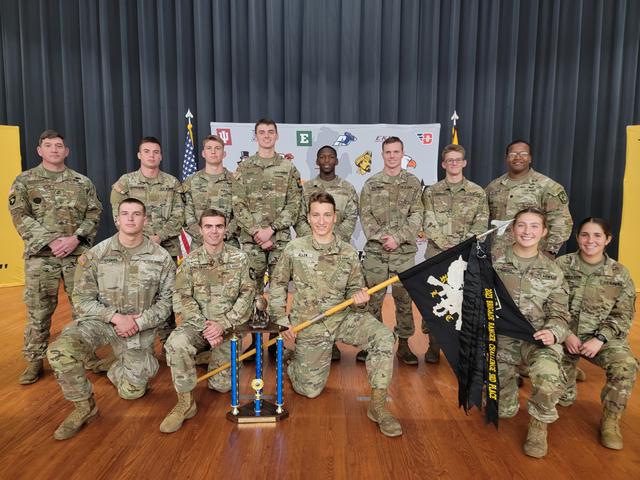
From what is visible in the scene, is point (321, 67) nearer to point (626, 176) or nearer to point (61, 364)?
point (626, 176)

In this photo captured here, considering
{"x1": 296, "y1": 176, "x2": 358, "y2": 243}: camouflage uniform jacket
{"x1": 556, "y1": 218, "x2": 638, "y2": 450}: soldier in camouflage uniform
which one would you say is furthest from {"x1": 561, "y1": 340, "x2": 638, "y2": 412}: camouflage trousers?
{"x1": 296, "y1": 176, "x2": 358, "y2": 243}: camouflage uniform jacket

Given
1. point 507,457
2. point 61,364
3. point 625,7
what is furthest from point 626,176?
point 61,364

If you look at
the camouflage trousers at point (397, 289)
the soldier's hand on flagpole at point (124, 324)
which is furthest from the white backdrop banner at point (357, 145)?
the soldier's hand on flagpole at point (124, 324)

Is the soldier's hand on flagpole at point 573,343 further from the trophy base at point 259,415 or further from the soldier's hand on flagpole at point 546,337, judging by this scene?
the trophy base at point 259,415

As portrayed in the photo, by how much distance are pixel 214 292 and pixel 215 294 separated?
0.02 metres

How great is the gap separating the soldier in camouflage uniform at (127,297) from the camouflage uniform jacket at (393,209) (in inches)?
73.8

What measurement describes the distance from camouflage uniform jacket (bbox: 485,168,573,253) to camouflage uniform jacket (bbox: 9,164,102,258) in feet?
12.4

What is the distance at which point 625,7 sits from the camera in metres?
7.14

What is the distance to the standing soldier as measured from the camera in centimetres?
417

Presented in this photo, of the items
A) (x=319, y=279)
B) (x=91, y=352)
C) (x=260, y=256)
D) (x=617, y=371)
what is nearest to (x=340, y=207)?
(x=260, y=256)

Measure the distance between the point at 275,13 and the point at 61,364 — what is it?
655 centimetres

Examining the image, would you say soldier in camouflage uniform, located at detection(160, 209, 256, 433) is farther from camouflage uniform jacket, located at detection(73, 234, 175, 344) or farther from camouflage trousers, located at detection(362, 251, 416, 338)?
camouflage trousers, located at detection(362, 251, 416, 338)

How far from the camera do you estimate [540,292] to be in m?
2.95

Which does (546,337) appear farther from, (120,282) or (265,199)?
(120,282)
